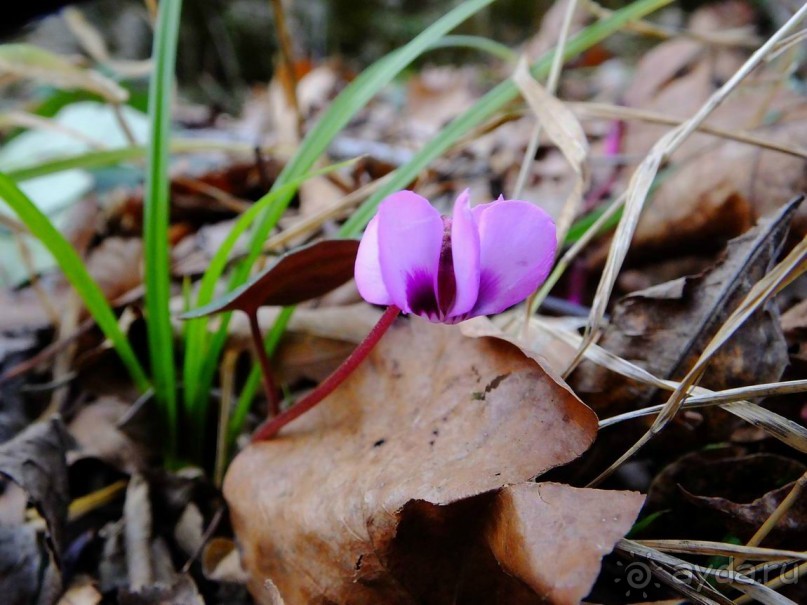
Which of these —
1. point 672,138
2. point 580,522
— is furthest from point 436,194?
point 580,522

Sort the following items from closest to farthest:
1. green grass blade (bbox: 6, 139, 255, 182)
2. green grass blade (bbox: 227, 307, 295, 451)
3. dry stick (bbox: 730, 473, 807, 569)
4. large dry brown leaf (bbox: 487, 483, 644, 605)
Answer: large dry brown leaf (bbox: 487, 483, 644, 605) < dry stick (bbox: 730, 473, 807, 569) < green grass blade (bbox: 227, 307, 295, 451) < green grass blade (bbox: 6, 139, 255, 182)

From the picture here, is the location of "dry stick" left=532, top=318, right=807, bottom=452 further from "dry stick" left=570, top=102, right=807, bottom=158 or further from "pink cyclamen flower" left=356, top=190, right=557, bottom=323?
"dry stick" left=570, top=102, right=807, bottom=158

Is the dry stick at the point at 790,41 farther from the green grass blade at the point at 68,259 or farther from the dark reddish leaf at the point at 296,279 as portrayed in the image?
the green grass blade at the point at 68,259

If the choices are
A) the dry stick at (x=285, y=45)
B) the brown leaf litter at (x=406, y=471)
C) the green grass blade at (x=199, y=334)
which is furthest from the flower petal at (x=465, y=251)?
the dry stick at (x=285, y=45)

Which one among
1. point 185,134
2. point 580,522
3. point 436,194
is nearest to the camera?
point 580,522

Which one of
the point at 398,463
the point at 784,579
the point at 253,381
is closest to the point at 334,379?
the point at 398,463

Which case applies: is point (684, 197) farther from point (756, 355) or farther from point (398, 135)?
point (398, 135)

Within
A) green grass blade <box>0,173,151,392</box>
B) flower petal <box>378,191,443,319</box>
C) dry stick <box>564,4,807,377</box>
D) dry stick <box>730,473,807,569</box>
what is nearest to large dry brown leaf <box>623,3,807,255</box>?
dry stick <box>564,4,807,377</box>
